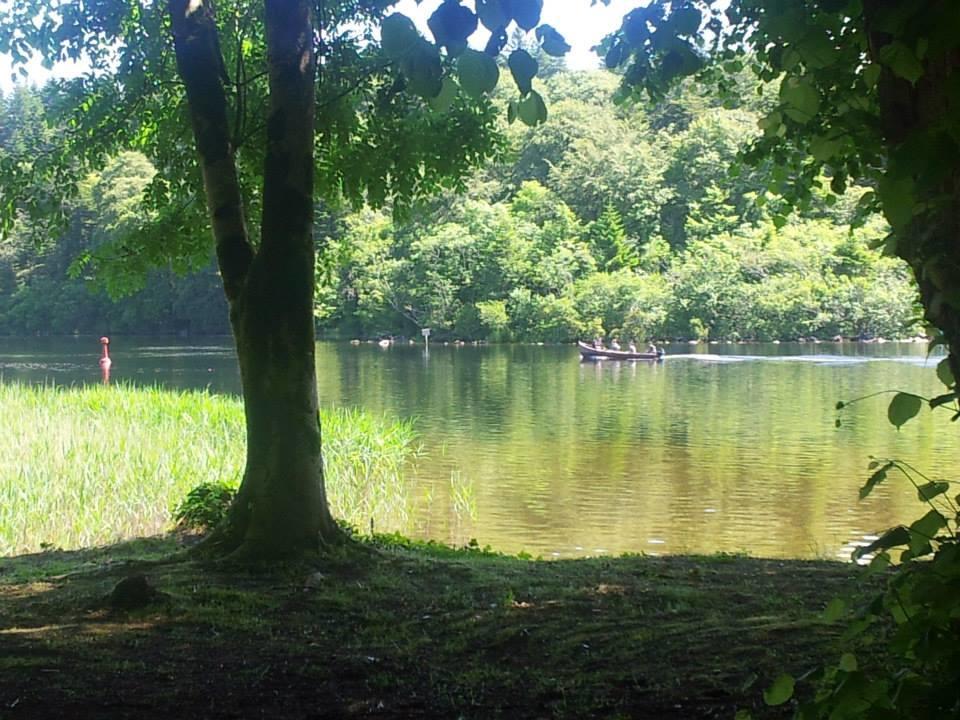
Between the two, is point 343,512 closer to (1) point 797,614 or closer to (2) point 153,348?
(1) point 797,614

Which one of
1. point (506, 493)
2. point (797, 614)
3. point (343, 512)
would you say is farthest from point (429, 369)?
point (797, 614)

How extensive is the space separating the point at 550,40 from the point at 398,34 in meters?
0.29

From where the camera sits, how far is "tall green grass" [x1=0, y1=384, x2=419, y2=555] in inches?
433

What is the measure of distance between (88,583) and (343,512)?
663cm

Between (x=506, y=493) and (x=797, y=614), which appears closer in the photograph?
(x=797, y=614)

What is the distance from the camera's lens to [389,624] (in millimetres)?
4844

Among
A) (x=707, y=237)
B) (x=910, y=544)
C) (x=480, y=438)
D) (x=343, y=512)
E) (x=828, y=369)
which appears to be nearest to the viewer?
(x=910, y=544)

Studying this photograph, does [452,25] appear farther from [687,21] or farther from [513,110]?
[687,21]

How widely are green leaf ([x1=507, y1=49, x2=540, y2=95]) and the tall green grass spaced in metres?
8.94

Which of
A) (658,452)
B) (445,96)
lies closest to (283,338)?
(445,96)

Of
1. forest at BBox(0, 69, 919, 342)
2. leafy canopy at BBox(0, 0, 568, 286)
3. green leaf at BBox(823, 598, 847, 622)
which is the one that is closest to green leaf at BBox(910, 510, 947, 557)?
green leaf at BBox(823, 598, 847, 622)

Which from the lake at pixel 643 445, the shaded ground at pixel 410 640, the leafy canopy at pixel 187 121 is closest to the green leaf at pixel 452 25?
the shaded ground at pixel 410 640

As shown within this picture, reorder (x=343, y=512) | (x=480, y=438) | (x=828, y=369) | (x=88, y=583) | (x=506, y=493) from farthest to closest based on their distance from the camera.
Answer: (x=828, y=369) < (x=480, y=438) < (x=506, y=493) < (x=343, y=512) < (x=88, y=583)

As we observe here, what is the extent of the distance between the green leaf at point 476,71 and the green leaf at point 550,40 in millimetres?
164
